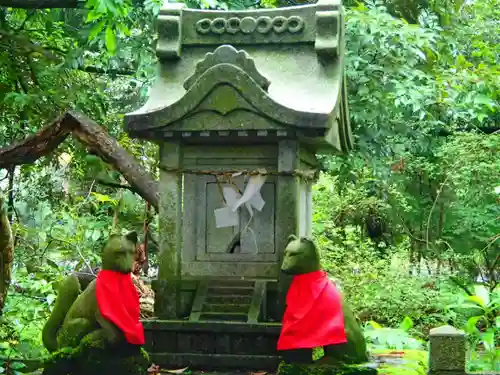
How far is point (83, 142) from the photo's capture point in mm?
7195

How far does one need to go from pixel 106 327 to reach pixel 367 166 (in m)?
6.61

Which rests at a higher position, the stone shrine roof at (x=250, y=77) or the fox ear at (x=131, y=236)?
the stone shrine roof at (x=250, y=77)

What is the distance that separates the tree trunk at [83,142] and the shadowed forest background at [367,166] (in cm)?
8

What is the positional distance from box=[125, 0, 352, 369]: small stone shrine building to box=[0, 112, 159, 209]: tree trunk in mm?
782

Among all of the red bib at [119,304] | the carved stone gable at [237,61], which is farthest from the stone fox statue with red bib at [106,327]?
the carved stone gable at [237,61]

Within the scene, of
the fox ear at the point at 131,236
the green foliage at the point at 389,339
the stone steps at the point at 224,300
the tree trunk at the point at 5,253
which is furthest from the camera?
the green foliage at the point at 389,339

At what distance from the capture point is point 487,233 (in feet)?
41.8

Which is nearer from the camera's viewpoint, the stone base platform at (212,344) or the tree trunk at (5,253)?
the stone base platform at (212,344)

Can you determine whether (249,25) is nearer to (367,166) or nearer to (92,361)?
(92,361)

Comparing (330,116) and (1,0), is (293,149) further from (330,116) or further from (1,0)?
(1,0)

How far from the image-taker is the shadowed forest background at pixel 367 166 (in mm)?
8039

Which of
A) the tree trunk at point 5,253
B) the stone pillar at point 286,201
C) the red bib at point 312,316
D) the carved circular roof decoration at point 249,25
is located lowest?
the red bib at point 312,316

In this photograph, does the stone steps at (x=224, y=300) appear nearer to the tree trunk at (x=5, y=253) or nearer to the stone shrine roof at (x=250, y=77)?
the stone shrine roof at (x=250, y=77)

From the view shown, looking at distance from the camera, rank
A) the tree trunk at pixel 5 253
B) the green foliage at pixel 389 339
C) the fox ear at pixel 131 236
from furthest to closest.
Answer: the green foliage at pixel 389 339 → the tree trunk at pixel 5 253 → the fox ear at pixel 131 236
